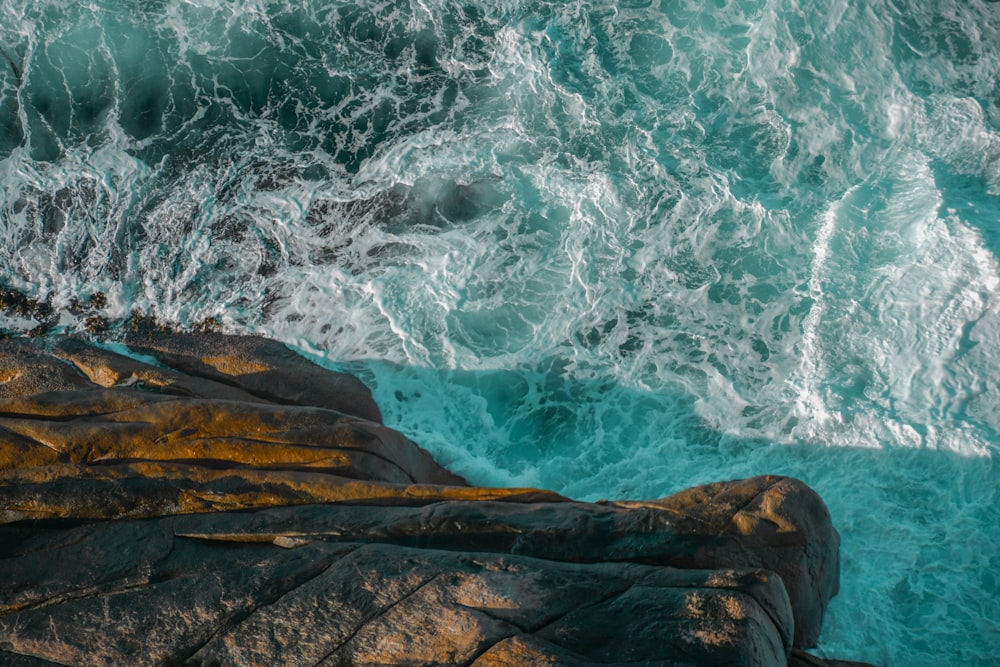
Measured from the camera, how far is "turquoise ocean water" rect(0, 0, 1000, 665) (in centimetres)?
1347

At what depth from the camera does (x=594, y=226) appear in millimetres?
16422

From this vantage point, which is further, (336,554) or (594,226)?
(594,226)

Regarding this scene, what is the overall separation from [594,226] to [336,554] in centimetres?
947

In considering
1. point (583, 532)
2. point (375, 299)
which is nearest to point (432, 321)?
point (375, 299)

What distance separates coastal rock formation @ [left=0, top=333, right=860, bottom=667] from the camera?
27.9 ft

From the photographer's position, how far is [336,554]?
9.66 metres

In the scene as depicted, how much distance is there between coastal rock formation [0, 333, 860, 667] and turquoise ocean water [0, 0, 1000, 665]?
260 centimetres

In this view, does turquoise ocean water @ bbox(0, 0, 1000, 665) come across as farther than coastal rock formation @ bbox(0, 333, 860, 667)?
Yes

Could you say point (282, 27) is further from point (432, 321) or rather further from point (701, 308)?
point (701, 308)

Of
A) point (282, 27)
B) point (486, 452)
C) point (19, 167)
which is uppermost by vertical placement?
point (282, 27)

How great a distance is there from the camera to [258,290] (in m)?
16.2

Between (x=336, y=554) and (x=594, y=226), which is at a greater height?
(x=594, y=226)

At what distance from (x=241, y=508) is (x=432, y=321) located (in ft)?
20.2

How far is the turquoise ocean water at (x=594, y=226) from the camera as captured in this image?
13469mm
